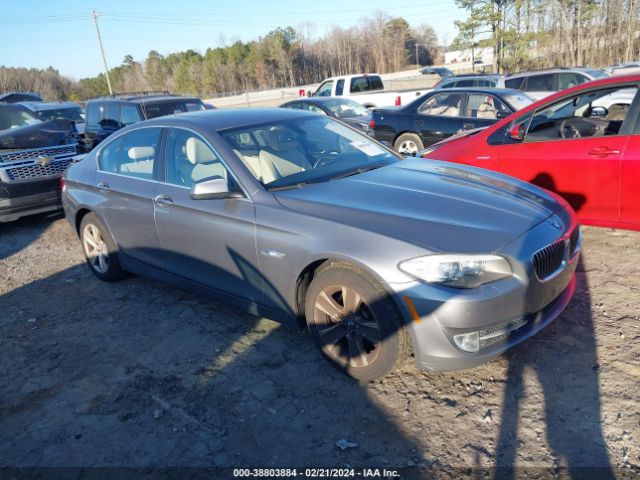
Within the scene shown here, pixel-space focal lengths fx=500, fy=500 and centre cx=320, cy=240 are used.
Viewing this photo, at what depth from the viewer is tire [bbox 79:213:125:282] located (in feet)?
16.0

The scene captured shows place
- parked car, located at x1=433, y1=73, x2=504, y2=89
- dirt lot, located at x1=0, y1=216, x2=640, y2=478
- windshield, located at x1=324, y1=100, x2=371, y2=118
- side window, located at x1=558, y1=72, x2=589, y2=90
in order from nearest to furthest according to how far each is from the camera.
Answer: dirt lot, located at x1=0, y1=216, x2=640, y2=478 < windshield, located at x1=324, y1=100, x2=371, y2=118 < side window, located at x1=558, y1=72, x2=589, y2=90 < parked car, located at x1=433, y1=73, x2=504, y2=89

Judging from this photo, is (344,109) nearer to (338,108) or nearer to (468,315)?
(338,108)

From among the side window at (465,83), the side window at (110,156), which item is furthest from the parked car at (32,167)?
the side window at (465,83)

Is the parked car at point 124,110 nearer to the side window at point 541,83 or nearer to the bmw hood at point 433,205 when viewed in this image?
the bmw hood at point 433,205

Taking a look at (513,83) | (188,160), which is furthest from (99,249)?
(513,83)

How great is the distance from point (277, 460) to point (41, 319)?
3019mm

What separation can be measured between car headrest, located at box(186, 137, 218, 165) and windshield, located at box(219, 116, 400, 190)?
0.17 meters

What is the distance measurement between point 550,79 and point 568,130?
33.3 feet

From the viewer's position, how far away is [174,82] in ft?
248

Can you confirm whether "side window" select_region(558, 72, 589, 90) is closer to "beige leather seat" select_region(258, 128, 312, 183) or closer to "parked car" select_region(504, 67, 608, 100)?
"parked car" select_region(504, 67, 608, 100)

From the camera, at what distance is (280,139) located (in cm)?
397

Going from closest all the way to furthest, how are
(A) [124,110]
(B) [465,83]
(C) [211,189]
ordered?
(C) [211,189] → (A) [124,110] → (B) [465,83]

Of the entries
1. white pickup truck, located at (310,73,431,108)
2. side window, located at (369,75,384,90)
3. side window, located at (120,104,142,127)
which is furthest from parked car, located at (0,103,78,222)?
side window, located at (369,75,384,90)

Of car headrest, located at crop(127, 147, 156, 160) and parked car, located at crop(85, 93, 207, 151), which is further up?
parked car, located at crop(85, 93, 207, 151)
